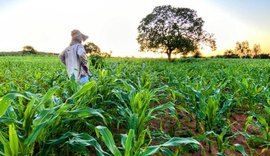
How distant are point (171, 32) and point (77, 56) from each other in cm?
2460

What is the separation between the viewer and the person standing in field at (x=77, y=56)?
5.18 metres

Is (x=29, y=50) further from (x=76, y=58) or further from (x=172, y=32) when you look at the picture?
(x=76, y=58)

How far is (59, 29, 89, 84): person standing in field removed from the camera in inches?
204


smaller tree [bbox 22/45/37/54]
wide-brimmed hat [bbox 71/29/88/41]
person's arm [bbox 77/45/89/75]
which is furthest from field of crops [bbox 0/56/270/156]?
smaller tree [bbox 22/45/37/54]

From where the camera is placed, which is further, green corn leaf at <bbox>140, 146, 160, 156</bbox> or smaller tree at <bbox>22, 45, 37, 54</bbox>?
smaller tree at <bbox>22, 45, 37, 54</bbox>

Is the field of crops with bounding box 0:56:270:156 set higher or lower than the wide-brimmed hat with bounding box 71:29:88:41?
lower

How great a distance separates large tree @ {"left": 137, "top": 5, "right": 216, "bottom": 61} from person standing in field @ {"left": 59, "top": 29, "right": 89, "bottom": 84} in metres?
23.3

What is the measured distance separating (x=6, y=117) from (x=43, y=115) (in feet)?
0.75

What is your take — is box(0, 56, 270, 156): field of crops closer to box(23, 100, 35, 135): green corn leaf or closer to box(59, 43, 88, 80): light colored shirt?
box(23, 100, 35, 135): green corn leaf

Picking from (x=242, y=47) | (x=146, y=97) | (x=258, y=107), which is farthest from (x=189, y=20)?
(x=242, y=47)

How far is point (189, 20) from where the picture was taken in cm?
3019

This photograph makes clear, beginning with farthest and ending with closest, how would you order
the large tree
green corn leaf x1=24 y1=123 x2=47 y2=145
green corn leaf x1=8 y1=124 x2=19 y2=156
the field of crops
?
the large tree
the field of crops
green corn leaf x1=24 y1=123 x2=47 y2=145
green corn leaf x1=8 y1=124 x2=19 y2=156

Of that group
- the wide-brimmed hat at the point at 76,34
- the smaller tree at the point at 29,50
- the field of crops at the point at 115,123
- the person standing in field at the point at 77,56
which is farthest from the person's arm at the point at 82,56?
the smaller tree at the point at 29,50

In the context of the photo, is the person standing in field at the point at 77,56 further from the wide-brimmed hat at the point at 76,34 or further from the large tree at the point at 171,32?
the large tree at the point at 171,32
